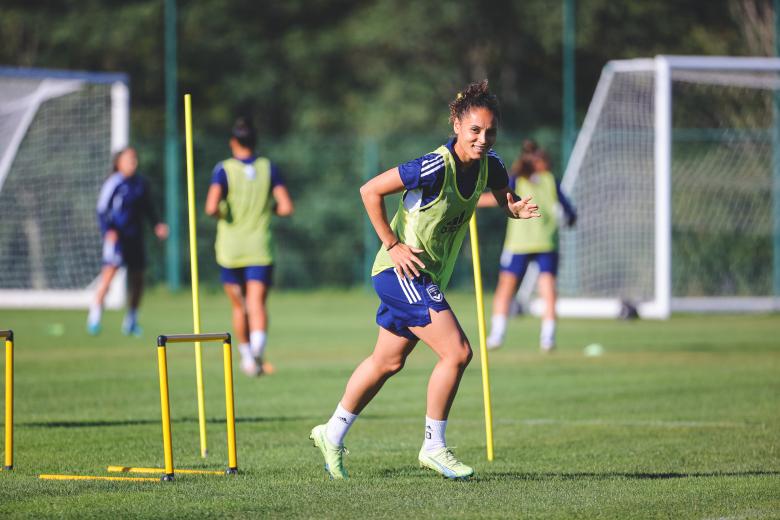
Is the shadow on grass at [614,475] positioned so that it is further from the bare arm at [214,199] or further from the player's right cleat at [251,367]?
the player's right cleat at [251,367]

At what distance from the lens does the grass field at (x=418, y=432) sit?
666 centimetres

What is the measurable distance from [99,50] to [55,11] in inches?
60.1

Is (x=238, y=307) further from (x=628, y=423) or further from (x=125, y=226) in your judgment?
(x=125, y=226)

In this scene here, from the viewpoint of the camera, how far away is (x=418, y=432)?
9.71 meters

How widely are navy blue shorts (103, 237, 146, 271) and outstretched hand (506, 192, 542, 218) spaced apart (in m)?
12.2

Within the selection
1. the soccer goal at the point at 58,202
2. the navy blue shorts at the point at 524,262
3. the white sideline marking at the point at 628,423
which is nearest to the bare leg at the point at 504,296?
the navy blue shorts at the point at 524,262

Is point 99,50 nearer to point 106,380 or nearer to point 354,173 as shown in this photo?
point 354,173

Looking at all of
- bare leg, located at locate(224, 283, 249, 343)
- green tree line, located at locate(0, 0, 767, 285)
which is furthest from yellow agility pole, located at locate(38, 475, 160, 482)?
green tree line, located at locate(0, 0, 767, 285)

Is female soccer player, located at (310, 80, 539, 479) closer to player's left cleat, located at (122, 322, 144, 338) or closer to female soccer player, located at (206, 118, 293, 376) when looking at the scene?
female soccer player, located at (206, 118, 293, 376)

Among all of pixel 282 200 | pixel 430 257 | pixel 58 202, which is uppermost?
pixel 58 202

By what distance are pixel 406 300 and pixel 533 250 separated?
9355 millimetres

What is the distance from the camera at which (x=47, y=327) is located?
21.2 meters

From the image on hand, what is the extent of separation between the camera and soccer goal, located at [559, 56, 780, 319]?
67.6ft

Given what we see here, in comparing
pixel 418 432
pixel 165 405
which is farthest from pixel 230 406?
pixel 418 432
